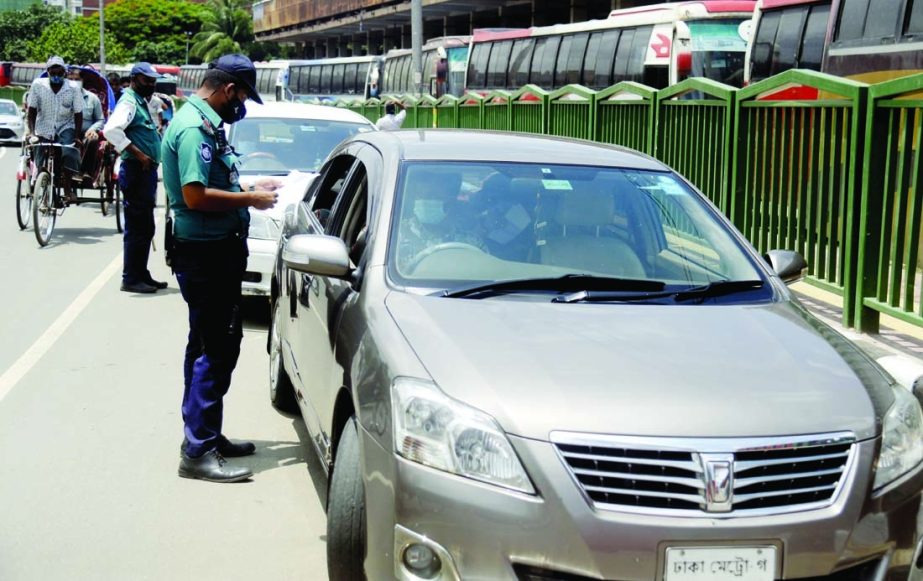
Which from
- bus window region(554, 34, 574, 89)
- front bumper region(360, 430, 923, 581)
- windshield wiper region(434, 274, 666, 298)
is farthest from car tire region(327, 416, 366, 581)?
bus window region(554, 34, 574, 89)

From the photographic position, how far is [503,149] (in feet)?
17.7

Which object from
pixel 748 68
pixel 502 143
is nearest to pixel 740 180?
pixel 502 143

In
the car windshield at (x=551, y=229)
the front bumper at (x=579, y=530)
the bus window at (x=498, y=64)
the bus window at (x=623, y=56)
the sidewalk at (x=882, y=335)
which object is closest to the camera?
the front bumper at (x=579, y=530)

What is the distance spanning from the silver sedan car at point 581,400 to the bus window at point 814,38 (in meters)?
14.6

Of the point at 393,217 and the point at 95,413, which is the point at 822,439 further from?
the point at 95,413

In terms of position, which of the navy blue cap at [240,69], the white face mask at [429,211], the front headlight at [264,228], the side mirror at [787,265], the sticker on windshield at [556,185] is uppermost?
the navy blue cap at [240,69]

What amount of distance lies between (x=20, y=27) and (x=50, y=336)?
13619cm

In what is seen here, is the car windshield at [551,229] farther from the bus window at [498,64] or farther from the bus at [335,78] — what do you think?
the bus at [335,78]

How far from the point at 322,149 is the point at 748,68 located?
11676mm

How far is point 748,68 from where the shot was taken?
21.1 meters

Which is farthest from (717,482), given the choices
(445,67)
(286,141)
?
(445,67)

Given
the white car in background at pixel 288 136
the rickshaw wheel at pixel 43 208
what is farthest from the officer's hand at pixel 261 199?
the rickshaw wheel at pixel 43 208

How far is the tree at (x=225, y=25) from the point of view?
11394cm

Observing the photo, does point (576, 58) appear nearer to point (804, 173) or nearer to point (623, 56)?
point (623, 56)
